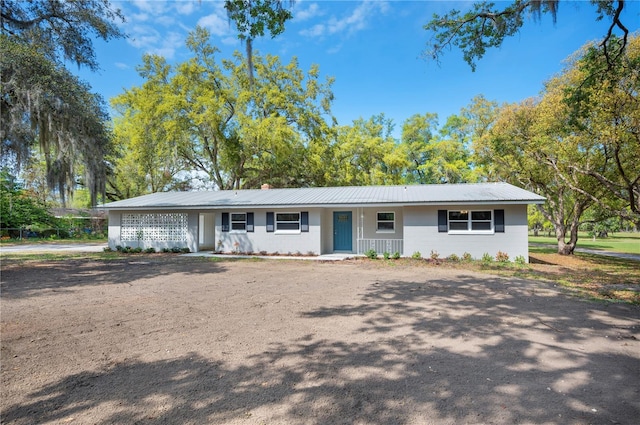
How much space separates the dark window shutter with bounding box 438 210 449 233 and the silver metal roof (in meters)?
0.67

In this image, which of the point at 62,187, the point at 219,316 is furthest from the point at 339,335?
the point at 62,187

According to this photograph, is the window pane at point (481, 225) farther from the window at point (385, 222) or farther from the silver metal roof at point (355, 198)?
the window at point (385, 222)

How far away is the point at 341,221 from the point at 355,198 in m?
1.92

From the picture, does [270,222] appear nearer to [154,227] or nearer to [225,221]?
[225,221]

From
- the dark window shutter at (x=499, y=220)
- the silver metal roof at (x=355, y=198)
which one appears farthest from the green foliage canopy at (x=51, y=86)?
the dark window shutter at (x=499, y=220)

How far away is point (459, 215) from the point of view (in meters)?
13.8

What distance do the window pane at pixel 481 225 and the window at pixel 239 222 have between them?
10.4 meters

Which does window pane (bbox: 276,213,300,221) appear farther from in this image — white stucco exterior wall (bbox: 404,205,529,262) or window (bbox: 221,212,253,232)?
white stucco exterior wall (bbox: 404,205,529,262)

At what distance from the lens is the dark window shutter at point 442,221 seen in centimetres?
1375

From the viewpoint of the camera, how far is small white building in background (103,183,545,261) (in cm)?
1324

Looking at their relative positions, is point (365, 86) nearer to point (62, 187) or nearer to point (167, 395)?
point (62, 187)

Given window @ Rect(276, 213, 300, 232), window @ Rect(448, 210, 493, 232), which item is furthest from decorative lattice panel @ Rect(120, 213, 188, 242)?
window @ Rect(448, 210, 493, 232)

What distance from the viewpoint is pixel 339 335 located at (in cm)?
462

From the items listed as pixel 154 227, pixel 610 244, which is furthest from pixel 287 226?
pixel 610 244
